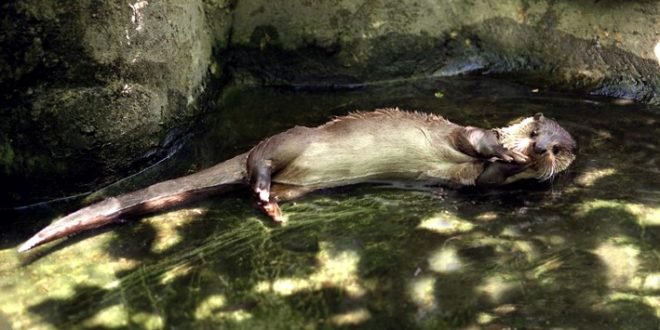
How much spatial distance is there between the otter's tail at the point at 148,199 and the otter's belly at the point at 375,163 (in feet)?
0.85

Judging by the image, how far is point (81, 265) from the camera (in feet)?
10.7

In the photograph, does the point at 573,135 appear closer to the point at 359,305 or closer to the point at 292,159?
the point at 292,159

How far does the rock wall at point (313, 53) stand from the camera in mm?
3768

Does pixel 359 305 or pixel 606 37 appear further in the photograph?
pixel 606 37

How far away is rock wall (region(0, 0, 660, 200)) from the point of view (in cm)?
377

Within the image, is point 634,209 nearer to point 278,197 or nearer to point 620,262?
point 620,262

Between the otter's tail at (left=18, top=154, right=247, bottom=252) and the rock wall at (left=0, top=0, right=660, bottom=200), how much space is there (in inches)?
17.1

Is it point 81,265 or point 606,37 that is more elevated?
point 606,37

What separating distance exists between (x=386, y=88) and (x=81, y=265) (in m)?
2.42

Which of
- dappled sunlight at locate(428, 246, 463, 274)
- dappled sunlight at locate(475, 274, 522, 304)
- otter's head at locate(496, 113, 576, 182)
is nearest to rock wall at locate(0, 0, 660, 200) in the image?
otter's head at locate(496, 113, 576, 182)

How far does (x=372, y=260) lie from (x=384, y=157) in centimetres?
76

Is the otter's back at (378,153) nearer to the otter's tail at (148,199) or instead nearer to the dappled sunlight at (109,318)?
the otter's tail at (148,199)

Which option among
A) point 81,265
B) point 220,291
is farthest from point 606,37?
point 81,265

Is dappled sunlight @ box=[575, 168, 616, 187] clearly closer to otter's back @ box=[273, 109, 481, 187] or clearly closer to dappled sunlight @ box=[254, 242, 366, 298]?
otter's back @ box=[273, 109, 481, 187]
